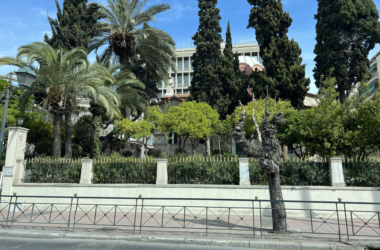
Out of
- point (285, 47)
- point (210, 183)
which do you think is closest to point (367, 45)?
point (285, 47)

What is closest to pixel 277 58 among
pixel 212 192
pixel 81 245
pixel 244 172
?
pixel 244 172

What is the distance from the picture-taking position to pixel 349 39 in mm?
22594

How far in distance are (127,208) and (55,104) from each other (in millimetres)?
7362

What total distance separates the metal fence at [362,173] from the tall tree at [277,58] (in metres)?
11.3

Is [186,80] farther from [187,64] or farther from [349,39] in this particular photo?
[349,39]

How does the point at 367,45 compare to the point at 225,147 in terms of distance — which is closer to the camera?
the point at 367,45

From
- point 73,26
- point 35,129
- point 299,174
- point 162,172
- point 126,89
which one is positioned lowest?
point 299,174

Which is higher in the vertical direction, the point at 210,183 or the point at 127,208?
the point at 210,183

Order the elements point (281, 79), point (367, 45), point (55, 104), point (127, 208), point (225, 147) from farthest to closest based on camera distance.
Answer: point (225, 147) < point (367, 45) < point (281, 79) < point (55, 104) < point (127, 208)

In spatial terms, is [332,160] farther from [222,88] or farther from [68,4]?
[68,4]

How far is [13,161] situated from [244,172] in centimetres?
1071

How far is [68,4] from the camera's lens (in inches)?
890

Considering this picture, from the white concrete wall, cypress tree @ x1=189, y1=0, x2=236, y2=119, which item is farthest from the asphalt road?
cypress tree @ x1=189, y1=0, x2=236, y2=119

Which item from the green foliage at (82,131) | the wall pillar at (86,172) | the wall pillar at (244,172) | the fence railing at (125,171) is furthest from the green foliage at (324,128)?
the green foliage at (82,131)
